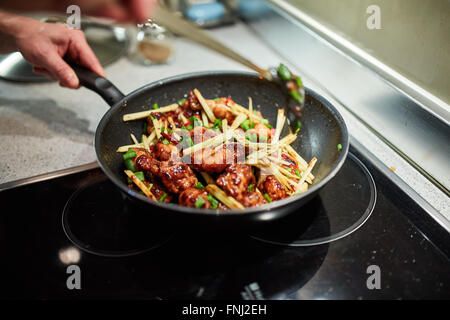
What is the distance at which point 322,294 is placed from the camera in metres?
1.03

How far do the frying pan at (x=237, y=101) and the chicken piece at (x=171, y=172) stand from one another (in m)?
0.12

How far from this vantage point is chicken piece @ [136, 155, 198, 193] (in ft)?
4.02

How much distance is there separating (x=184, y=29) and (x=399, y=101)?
1072 millimetres

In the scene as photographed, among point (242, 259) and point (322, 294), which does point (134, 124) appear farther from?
point (322, 294)

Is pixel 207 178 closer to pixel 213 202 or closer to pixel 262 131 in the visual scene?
pixel 213 202

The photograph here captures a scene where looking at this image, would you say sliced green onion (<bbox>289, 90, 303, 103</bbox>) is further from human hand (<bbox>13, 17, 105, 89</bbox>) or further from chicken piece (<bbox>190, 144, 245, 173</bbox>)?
human hand (<bbox>13, 17, 105, 89</bbox>)

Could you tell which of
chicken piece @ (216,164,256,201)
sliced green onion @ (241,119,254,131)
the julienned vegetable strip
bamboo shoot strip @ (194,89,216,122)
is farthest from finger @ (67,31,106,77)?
chicken piece @ (216,164,256,201)

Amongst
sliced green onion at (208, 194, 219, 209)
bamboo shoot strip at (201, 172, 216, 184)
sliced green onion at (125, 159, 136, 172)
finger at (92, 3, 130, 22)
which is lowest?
bamboo shoot strip at (201, 172, 216, 184)

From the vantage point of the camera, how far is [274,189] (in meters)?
1.21

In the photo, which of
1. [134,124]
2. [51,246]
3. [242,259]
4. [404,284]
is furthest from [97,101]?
[404,284]

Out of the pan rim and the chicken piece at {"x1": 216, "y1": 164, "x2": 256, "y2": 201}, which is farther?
the chicken piece at {"x1": 216, "y1": 164, "x2": 256, "y2": 201}

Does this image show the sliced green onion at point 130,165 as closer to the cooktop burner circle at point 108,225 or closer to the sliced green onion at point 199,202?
the cooktop burner circle at point 108,225

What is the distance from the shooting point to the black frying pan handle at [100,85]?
56.6 inches

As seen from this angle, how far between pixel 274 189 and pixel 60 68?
1.02 meters
